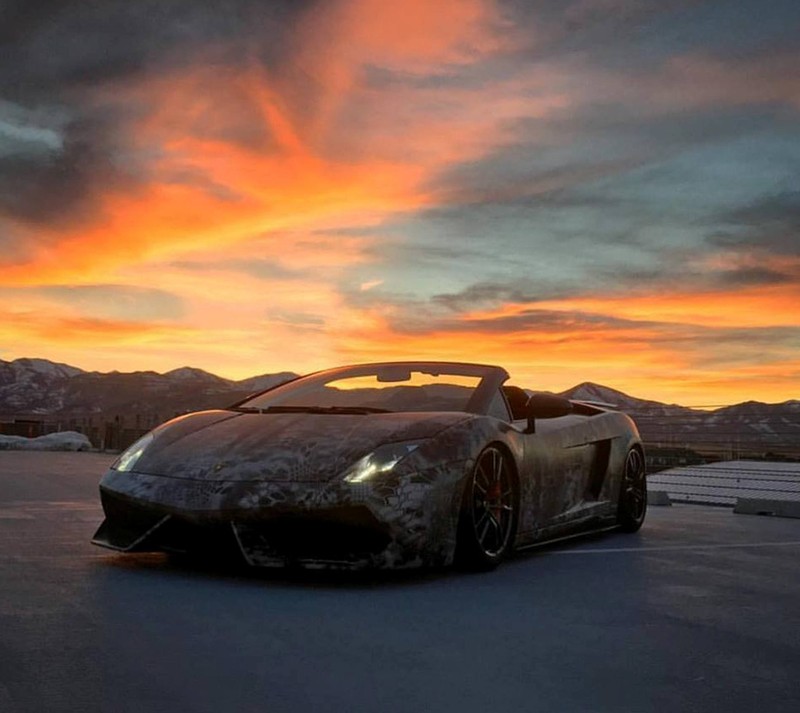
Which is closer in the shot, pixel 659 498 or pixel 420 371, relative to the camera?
pixel 420 371

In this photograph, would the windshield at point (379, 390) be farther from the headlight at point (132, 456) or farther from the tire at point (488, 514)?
the headlight at point (132, 456)

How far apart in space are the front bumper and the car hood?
0.08m

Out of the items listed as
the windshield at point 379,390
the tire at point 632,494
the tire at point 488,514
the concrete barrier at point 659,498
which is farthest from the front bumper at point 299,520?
the concrete barrier at point 659,498

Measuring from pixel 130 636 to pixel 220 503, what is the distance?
4.15ft

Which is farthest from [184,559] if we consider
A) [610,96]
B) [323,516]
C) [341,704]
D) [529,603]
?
[610,96]

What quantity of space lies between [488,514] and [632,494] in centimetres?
250

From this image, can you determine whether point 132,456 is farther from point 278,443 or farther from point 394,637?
point 394,637

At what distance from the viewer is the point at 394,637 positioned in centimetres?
330

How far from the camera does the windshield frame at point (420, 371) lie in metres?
5.61

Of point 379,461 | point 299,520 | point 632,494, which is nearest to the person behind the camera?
point 299,520

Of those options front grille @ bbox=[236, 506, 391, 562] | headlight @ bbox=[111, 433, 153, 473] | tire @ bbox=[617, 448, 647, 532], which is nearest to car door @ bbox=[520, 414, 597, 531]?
tire @ bbox=[617, 448, 647, 532]

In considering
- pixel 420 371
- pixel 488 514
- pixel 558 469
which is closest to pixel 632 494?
pixel 558 469

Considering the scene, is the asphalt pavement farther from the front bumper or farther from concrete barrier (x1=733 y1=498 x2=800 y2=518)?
concrete barrier (x1=733 y1=498 x2=800 y2=518)

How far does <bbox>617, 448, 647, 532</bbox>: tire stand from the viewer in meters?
7.11
